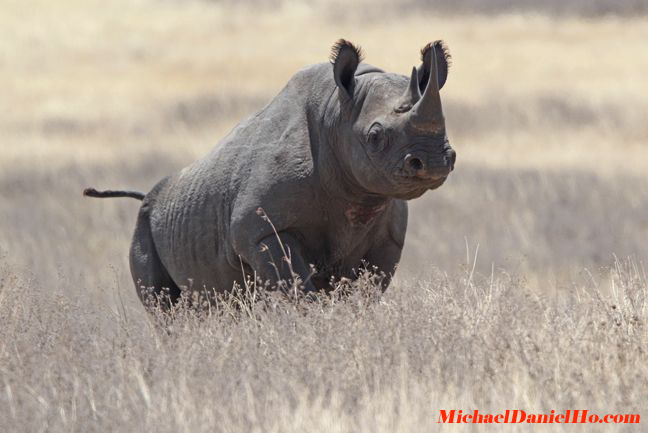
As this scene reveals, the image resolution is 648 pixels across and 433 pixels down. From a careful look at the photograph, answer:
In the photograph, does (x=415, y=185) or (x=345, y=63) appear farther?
(x=345, y=63)

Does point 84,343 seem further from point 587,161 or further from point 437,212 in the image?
point 587,161

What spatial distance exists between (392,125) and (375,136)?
146mm

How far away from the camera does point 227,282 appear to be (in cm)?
1062

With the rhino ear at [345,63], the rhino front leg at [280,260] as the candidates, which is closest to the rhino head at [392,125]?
the rhino ear at [345,63]

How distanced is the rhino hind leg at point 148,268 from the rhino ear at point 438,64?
2604 millimetres

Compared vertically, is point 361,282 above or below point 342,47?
below

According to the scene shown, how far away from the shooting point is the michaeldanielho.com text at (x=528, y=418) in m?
7.54

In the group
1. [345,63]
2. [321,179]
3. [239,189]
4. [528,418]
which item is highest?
[345,63]

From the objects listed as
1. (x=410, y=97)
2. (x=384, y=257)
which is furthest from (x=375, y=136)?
(x=384, y=257)

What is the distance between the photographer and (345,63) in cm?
985

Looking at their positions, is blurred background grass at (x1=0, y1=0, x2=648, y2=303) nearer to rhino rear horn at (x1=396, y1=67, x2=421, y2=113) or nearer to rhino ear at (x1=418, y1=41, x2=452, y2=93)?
rhino ear at (x1=418, y1=41, x2=452, y2=93)

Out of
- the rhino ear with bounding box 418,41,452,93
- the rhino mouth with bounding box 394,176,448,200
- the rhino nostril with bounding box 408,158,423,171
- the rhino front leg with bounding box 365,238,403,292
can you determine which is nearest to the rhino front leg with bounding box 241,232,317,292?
the rhino front leg with bounding box 365,238,403,292

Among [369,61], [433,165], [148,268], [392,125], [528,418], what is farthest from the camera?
[369,61]

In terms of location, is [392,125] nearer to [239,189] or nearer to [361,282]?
[361,282]
